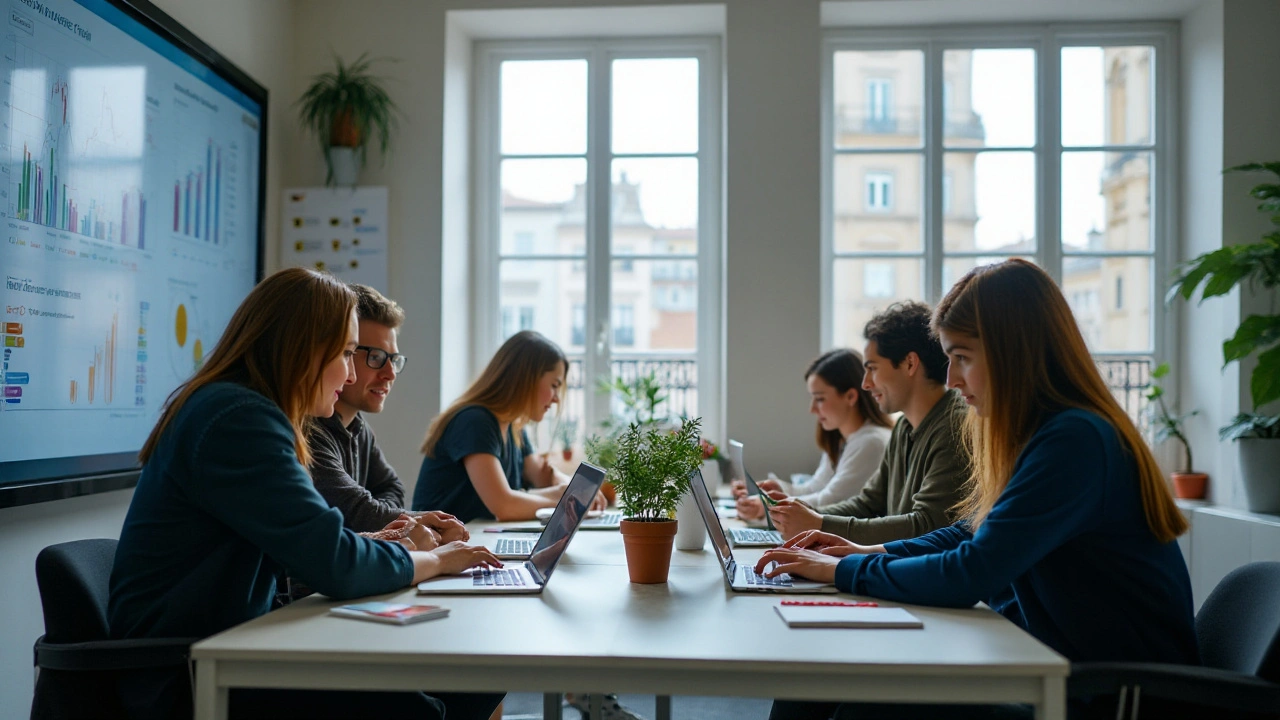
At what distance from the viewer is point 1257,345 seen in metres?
3.38

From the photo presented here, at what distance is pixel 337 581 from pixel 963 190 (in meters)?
3.68

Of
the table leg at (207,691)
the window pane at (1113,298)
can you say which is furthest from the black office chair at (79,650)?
the window pane at (1113,298)

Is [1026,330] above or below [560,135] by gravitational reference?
below

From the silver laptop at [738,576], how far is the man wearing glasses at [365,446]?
24.4 inches

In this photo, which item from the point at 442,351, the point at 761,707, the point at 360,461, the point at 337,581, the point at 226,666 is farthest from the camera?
the point at 442,351

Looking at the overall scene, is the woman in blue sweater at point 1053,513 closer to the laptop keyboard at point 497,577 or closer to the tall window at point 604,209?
the laptop keyboard at point 497,577

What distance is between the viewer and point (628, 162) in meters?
4.69

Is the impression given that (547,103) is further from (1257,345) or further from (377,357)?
(1257,345)

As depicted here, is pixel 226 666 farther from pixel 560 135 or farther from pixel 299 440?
pixel 560 135

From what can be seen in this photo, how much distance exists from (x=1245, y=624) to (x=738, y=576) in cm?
86

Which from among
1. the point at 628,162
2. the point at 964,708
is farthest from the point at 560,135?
the point at 964,708

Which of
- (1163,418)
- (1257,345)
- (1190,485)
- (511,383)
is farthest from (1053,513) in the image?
(1163,418)

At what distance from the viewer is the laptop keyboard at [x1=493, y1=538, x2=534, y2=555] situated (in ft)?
7.50

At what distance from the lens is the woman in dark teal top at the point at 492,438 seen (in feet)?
9.78
